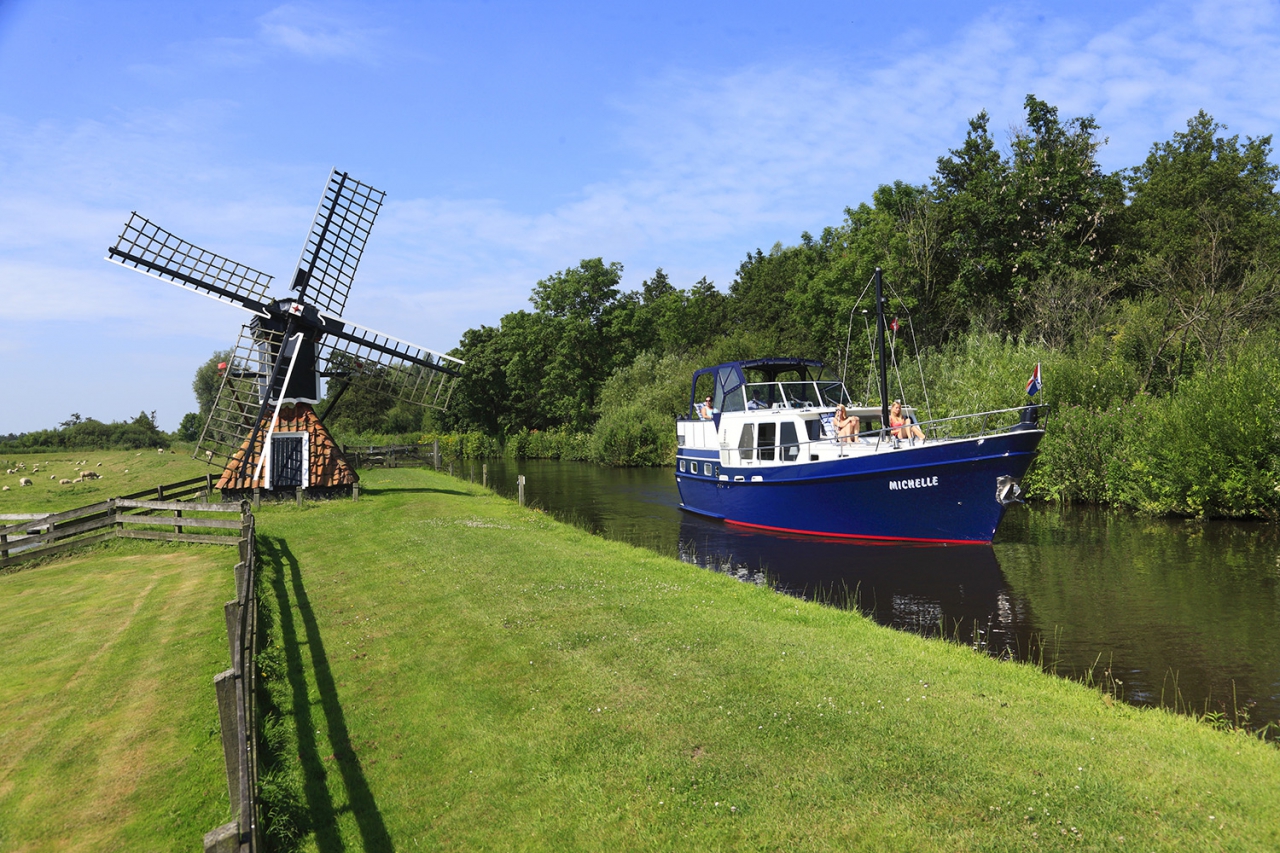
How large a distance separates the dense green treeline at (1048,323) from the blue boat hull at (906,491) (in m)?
6.93

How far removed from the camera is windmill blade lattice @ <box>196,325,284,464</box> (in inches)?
1047

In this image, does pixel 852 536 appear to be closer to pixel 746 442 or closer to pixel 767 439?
pixel 767 439

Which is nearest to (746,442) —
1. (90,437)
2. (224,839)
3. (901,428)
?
(901,428)

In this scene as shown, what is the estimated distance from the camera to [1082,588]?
1655cm

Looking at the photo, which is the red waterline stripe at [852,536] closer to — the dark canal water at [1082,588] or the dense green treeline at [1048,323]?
the dark canal water at [1082,588]

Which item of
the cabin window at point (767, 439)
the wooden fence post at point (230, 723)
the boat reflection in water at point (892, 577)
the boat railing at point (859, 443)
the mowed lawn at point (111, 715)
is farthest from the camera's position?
the cabin window at point (767, 439)

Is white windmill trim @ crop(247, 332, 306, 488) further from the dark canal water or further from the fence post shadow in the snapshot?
the fence post shadow

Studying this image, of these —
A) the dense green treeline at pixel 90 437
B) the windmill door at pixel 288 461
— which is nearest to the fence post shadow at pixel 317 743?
the windmill door at pixel 288 461

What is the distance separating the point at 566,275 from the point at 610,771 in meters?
74.1

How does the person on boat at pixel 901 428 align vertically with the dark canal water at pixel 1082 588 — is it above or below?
above

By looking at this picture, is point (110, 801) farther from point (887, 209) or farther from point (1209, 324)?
point (887, 209)

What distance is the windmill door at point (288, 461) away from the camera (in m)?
27.0

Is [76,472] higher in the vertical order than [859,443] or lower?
lower

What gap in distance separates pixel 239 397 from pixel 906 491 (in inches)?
920
